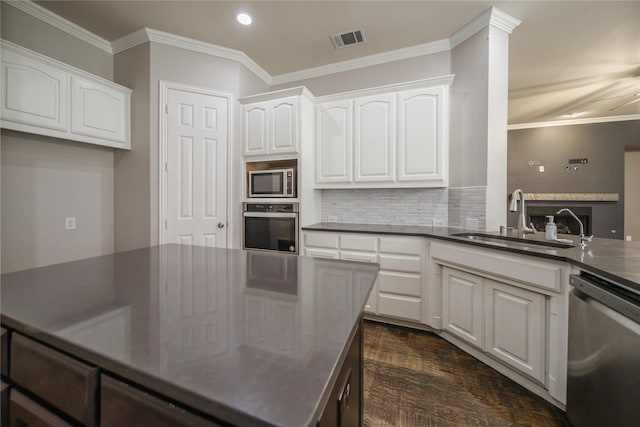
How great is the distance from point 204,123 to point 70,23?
1401mm

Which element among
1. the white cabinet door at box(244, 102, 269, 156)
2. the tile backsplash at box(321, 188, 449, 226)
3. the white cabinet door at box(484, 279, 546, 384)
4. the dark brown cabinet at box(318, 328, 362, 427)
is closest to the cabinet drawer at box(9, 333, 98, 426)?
the dark brown cabinet at box(318, 328, 362, 427)

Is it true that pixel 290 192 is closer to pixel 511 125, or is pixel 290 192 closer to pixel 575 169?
pixel 511 125

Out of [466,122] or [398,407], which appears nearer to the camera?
[398,407]

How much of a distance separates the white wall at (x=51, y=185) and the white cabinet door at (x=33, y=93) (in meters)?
0.26

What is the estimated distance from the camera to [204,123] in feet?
9.42

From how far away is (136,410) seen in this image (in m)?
0.49

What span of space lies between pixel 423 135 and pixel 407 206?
795mm

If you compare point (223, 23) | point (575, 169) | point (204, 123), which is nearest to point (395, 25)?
point (223, 23)

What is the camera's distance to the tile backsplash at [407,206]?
8.57 feet

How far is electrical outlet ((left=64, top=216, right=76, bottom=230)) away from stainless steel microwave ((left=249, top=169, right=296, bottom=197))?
65.4 inches

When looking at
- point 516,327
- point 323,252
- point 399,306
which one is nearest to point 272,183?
point 323,252

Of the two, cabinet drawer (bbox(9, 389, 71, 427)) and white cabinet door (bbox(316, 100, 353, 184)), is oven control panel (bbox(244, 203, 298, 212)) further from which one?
cabinet drawer (bbox(9, 389, 71, 427))

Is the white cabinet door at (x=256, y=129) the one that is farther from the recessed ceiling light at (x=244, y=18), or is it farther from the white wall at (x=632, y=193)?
the white wall at (x=632, y=193)

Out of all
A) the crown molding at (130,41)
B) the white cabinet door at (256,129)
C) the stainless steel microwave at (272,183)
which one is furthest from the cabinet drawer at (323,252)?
the crown molding at (130,41)
